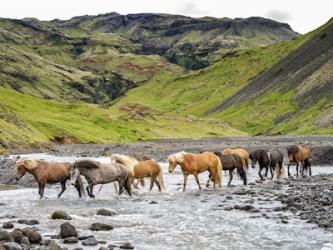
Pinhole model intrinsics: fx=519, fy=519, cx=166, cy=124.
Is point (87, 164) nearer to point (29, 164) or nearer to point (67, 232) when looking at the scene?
point (29, 164)

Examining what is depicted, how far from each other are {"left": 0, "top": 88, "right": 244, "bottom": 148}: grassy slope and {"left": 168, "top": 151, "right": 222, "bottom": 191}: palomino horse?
7447 cm

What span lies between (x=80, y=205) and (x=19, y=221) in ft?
20.0

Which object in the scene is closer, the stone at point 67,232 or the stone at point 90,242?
the stone at point 90,242

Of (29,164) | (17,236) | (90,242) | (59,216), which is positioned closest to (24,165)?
(29,164)

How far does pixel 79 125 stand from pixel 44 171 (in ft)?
394

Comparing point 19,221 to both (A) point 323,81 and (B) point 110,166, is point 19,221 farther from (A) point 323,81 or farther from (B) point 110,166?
(A) point 323,81

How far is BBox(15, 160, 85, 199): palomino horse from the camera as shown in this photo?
2958cm

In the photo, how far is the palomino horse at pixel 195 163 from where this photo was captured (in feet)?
110

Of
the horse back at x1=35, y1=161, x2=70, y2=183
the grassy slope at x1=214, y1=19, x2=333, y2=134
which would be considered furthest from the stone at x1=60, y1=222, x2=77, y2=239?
the grassy slope at x1=214, y1=19, x2=333, y2=134

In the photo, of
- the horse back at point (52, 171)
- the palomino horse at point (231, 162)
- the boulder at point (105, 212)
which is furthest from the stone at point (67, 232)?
the palomino horse at point (231, 162)

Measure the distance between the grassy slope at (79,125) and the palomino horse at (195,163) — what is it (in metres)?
74.5

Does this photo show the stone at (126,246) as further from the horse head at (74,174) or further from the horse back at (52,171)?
the horse back at (52,171)

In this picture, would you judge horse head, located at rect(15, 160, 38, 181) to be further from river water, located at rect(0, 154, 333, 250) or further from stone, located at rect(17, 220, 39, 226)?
stone, located at rect(17, 220, 39, 226)

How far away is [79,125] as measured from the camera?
148375mm
